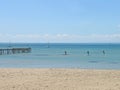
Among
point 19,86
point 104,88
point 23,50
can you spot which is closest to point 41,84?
point 19,86

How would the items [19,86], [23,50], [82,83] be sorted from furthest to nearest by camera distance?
[23,50]
[82,83]
[19,86]

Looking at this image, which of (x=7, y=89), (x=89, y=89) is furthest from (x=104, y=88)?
(x=7, y=89)

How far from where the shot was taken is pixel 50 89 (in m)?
15.8

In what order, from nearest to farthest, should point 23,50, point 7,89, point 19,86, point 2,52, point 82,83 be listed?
point 7,89 → point 19,86 → point 82,83 → point 2,52 → point 23,50

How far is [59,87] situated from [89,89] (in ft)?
5.39

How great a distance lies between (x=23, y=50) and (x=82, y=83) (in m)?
75.0

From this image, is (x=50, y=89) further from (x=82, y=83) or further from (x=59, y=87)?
(x=82, y=83)

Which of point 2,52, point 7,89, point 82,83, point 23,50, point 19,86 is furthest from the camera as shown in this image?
point 23,50

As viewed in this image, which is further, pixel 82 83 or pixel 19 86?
pixel 82 83

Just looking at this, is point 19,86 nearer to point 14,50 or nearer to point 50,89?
point 50,89

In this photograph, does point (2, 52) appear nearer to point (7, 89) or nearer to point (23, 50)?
point (23, 50)

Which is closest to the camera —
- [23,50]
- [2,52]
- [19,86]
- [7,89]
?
[7,89]

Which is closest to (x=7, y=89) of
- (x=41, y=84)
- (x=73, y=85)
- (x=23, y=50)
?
(x=41, y=84)

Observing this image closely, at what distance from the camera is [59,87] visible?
16.4 m
